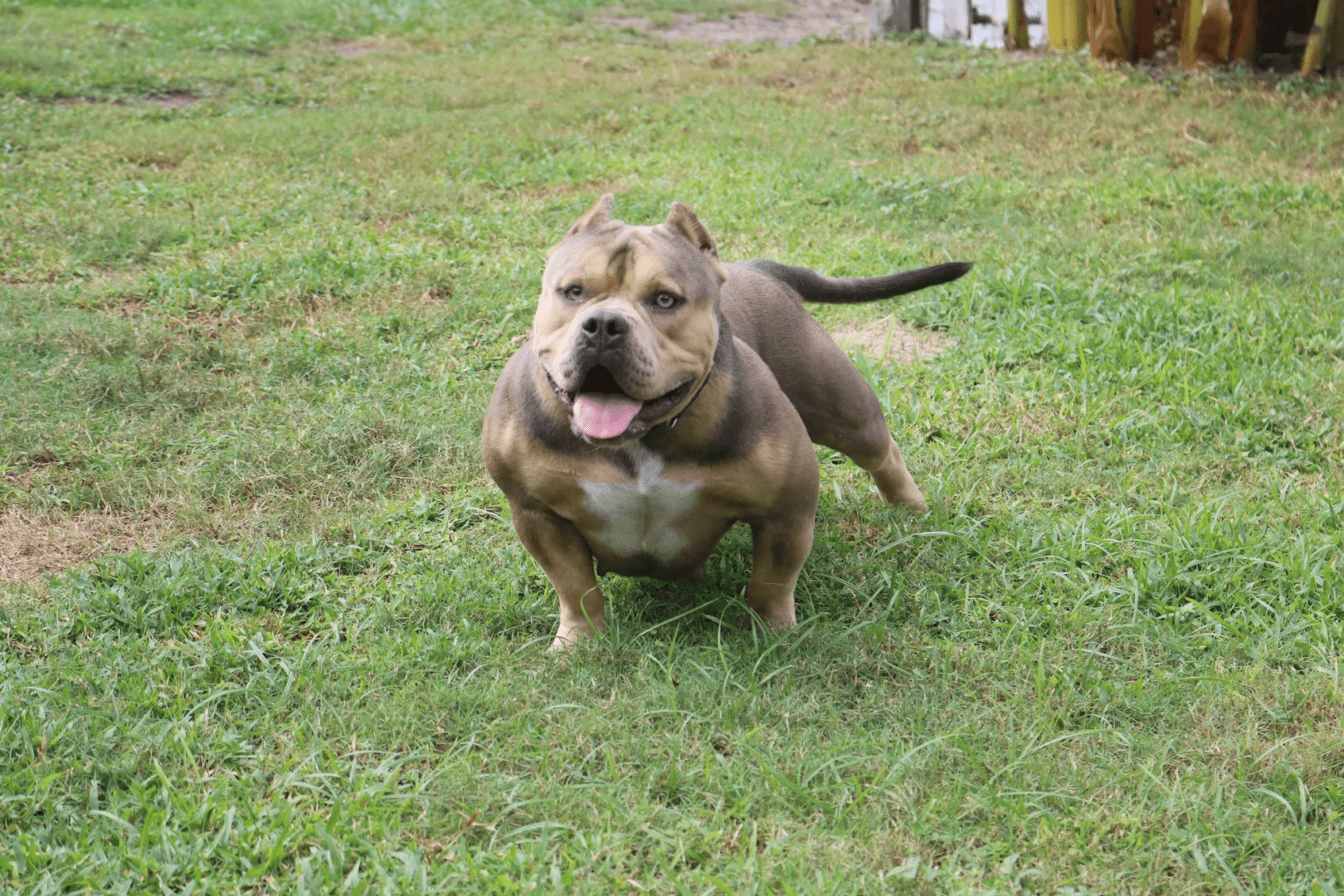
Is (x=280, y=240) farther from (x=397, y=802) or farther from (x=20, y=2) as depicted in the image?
(x=20, y=2)

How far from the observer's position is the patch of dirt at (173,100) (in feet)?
38.7

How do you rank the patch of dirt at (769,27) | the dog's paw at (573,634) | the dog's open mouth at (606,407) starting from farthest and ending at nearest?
the patch of dirt at (769,27), the dog's paw at (573,634), the dog's open mouth at (606,407)

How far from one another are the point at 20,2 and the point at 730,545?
15899 millimetres

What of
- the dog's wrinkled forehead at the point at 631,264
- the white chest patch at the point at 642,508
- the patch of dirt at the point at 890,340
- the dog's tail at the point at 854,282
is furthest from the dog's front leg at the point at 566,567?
the patch of dirt at the point at 890,340

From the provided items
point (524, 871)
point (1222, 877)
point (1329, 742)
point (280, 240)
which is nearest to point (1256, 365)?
point (1329, 742)

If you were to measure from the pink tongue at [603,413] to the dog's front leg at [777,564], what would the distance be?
2.24 ft

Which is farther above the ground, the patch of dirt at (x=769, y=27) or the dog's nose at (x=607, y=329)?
the patch of dirt at (x=769, y=27)

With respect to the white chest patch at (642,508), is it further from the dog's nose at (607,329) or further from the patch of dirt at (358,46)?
the patch of dirt at (358,46)

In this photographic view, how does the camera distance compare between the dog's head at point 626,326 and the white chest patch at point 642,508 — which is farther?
the white chest patch at point 642,508

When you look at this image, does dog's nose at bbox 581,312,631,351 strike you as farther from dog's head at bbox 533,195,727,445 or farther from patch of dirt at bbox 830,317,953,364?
patch of dirt at bbox 830,317,953,364

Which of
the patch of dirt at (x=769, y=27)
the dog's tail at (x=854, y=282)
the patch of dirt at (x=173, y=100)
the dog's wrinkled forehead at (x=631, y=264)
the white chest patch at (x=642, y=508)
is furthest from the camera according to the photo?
the patch of dirt at (x=769, y=27)

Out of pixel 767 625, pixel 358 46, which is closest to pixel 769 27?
pixel 358 46

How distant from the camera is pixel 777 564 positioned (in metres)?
3.74

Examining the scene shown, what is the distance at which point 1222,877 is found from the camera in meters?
2.78
